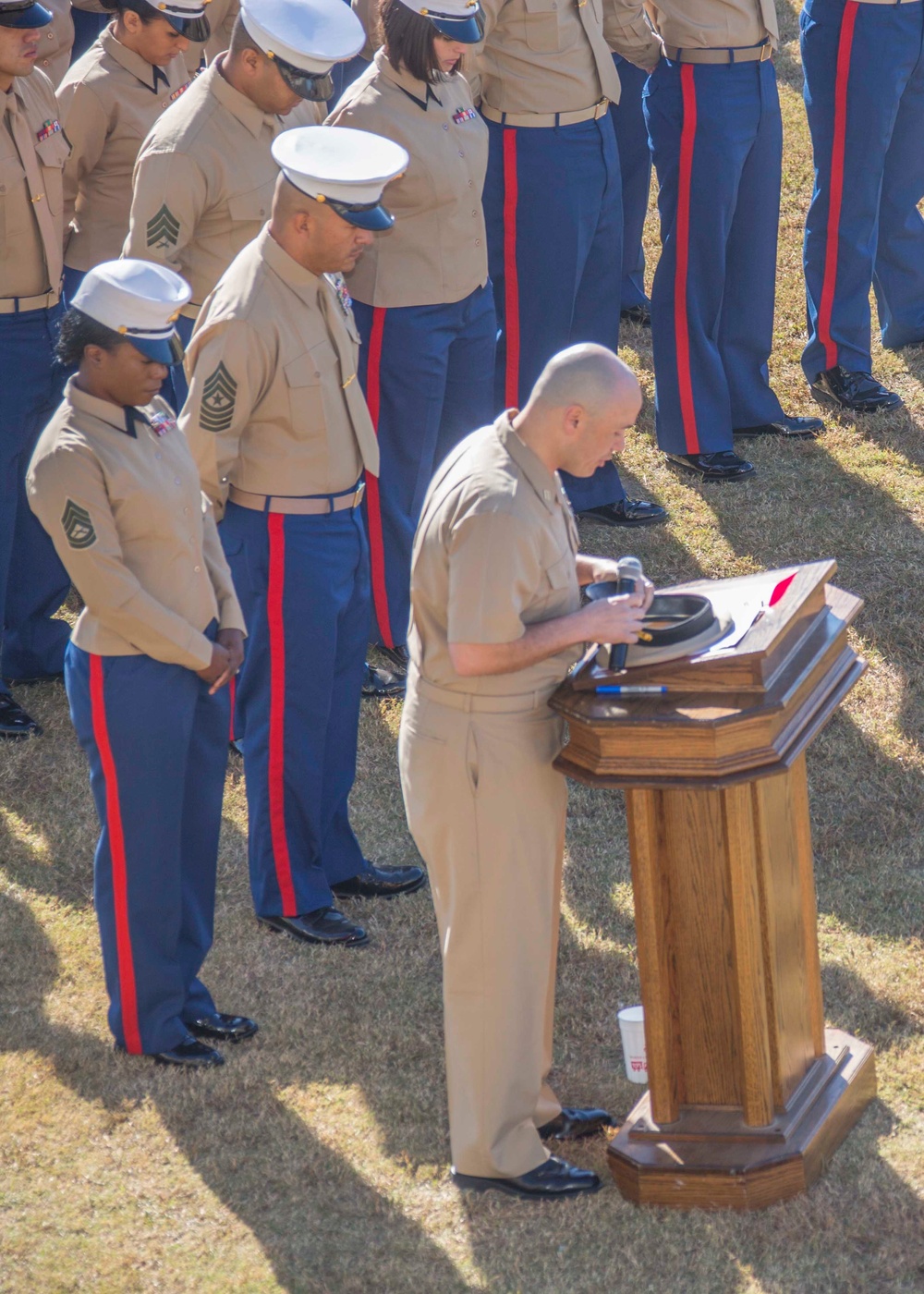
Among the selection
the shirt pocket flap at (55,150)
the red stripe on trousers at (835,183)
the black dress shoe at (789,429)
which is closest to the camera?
the shirt pocket flap at (55,150)

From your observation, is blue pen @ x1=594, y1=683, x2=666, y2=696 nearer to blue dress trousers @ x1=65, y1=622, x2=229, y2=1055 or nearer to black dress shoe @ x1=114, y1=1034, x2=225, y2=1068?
blue dress trousers @ x1=65, y1=622, x2=229, y2=1055

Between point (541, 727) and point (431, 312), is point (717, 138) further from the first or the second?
point (541, 727)

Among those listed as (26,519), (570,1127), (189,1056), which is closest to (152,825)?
(189,1056)

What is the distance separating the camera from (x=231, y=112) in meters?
4.72

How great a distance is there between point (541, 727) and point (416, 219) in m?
2.38

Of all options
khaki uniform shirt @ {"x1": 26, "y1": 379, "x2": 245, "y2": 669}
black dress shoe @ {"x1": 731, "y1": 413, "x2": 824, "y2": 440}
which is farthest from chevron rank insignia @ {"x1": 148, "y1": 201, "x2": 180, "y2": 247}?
black dress shoe @ {"x1": 731, "y1": 413, "x2": 824, "y2": 440}

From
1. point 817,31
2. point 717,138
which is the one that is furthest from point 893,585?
point 817,31

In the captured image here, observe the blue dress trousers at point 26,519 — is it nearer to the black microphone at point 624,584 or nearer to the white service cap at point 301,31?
the white service cap at point 301,31

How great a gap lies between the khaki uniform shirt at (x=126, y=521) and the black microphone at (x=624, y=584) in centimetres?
99

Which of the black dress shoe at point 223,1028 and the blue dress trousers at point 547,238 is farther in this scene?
the blue dress trousers at point 547,238

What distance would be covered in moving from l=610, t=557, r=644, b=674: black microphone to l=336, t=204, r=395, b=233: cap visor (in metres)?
1.13

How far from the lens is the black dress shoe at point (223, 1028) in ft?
13.5

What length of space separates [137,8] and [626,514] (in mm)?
2455

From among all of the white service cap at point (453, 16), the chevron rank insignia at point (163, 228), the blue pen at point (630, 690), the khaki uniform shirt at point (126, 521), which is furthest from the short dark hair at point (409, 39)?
the blue pen at point (630, 690)
